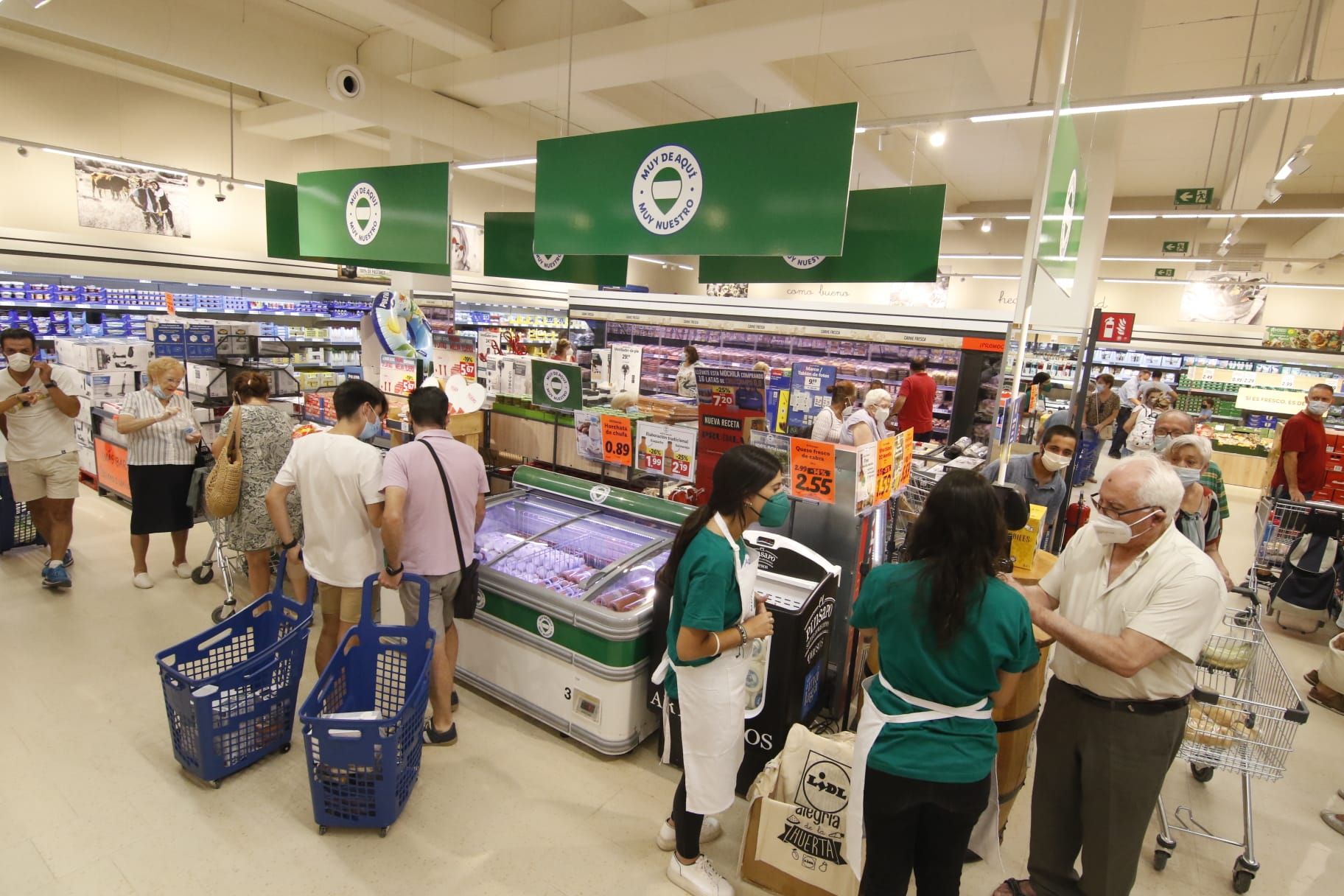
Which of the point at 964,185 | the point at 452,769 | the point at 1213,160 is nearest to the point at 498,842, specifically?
the point at 452,769

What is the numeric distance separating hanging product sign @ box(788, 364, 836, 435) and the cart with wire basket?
20.8 ft

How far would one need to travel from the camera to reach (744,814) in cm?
304

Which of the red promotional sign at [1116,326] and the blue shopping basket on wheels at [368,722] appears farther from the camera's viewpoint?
the red promotional sign at [1116,326]

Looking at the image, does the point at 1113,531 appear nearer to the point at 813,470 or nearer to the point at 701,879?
the point at 813,470

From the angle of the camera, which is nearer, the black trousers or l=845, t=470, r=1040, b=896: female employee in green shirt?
l=845, t=470, r=1040, b=896: female employee in green shirt

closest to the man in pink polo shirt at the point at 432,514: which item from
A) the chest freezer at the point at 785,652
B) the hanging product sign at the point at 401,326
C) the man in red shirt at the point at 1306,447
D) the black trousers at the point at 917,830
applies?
→ the chest freezer at the point at 785,652

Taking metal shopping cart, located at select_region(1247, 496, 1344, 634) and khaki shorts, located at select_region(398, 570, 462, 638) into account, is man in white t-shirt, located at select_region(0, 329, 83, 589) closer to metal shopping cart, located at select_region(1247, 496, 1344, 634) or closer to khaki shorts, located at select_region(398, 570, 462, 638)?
khaki shorts, located at select_region(398, 570, 462, 638)

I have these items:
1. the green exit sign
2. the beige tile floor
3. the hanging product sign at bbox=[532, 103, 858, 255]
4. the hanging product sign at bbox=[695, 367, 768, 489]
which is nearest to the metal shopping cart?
the beige tile floor

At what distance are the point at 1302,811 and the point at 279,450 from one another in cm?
604

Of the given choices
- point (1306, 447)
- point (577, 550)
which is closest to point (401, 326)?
point (577, 550)

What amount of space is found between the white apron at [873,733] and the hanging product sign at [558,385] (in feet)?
11.4

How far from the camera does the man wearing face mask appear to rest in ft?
12.8

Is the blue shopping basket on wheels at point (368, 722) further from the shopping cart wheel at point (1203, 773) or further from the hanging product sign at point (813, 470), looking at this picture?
the shopping cart wheel at point (1203, 773)

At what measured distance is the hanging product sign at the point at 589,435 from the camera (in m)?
4.58
